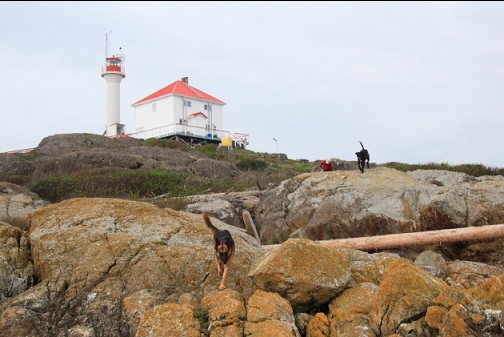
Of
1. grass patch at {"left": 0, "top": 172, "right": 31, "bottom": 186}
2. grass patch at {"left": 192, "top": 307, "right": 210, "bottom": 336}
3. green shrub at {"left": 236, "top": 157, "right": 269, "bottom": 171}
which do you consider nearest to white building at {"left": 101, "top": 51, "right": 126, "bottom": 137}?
green shrub at {"left": 236, "top": 157, "right": 269, "bottom": 171}

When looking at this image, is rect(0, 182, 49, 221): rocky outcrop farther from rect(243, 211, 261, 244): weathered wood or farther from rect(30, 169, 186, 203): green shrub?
rect(243, 211, 261, 244): weathered wood

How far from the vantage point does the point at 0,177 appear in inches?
1120

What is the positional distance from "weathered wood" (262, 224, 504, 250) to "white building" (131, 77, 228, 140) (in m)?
39.8

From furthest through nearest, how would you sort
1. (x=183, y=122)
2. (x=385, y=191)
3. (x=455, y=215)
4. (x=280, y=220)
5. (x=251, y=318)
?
(x=183, y=122), (x=280, y=220), (x=385, y=191), (x=455, y=215), (x=251, y=318)

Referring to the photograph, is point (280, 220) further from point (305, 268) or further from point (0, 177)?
point (0, 177)

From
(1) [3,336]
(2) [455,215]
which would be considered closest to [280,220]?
(2) [455,215]

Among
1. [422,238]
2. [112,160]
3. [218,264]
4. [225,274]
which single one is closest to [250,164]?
[112,160]

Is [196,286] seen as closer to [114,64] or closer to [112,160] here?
[112,160]

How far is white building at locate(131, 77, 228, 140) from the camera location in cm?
5525

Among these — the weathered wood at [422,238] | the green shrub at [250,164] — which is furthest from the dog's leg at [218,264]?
the green shrub at [250,164]

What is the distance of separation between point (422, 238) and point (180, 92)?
44.4 m

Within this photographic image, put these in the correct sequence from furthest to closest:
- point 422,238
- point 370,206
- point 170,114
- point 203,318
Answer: point 170,114 → point 370,206 → point 422,238 → point 203,318

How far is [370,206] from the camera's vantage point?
16656 mm

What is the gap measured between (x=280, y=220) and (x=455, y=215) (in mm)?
5360
